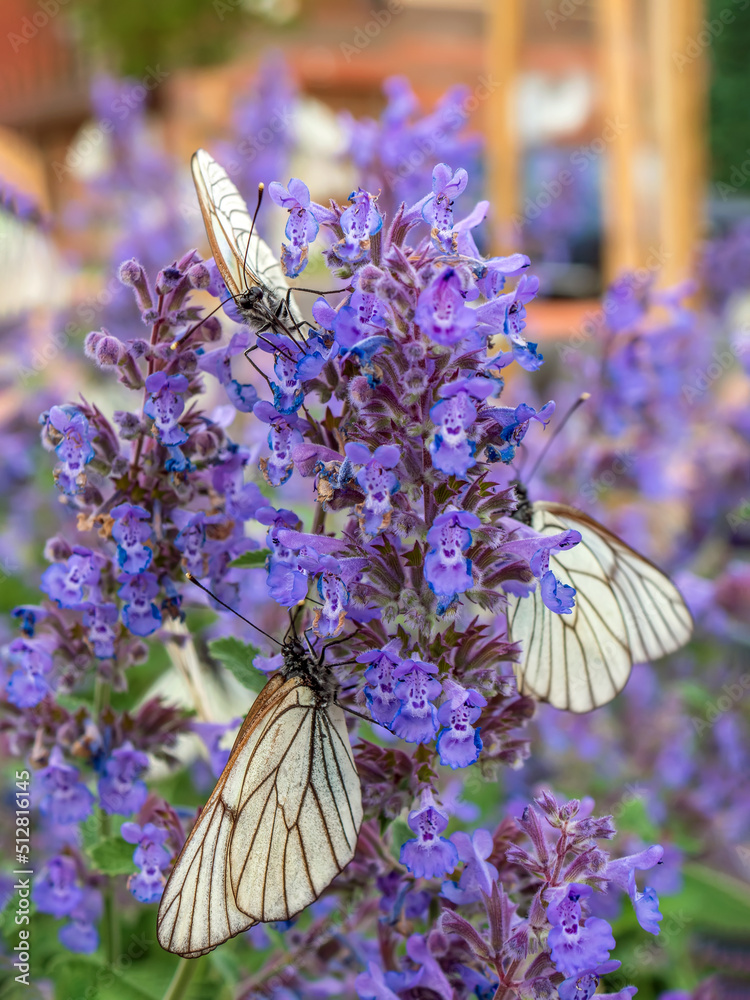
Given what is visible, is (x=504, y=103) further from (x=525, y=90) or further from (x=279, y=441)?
→ (x=279, y=441)

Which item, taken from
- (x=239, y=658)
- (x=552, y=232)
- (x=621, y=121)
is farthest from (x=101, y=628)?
(x=621, y=121)

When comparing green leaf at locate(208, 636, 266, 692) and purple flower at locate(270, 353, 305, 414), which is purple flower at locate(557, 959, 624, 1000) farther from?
purple flower at locate(270, 353, 305, 414)

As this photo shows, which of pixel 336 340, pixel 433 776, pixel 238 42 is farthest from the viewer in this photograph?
pixel 238 42

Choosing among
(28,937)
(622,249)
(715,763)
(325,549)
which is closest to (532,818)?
(325,549)

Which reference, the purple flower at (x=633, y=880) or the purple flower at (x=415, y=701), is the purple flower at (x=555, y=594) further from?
the purple flower at (x=633, y=880)

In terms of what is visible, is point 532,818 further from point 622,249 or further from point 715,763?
point 622,249

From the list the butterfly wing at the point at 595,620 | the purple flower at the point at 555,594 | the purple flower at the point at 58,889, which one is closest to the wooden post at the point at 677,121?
the butterfly wing at the point at 595,620
